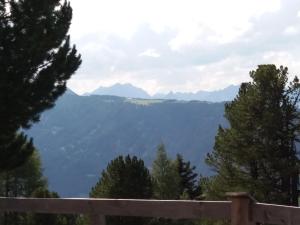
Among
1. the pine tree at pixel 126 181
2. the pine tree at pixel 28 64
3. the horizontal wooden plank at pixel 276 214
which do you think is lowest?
the horizontal wooden plank at pixel 276 214

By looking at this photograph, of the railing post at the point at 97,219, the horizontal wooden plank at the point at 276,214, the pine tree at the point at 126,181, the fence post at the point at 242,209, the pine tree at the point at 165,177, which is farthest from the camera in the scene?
the pine tree at the point at 165,177

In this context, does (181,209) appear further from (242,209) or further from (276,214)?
(276,214)

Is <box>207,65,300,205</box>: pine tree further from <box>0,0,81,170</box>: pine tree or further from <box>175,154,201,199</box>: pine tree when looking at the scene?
<box>175,154,201,199</box>: pine tree

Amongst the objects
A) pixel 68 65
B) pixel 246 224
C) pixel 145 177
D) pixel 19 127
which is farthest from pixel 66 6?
pixel 145 177

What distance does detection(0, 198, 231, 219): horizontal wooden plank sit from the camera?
20.5 feet

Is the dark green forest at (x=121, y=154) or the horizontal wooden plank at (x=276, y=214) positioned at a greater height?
the dark green forest at (x=121, y=154)

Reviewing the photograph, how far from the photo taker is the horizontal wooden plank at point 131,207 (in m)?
6.26

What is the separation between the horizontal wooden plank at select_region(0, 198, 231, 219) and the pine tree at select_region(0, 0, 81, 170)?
6.02 metres

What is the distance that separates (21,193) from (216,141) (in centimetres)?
2449

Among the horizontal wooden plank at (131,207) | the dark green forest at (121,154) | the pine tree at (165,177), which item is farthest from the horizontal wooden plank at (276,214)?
the pine tree at (165,177)

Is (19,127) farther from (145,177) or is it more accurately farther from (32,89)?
(145,177)

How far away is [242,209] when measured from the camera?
5.96 metres

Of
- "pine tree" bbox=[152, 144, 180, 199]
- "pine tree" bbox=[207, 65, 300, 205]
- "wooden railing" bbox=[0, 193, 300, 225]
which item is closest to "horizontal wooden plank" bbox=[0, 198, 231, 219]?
"wooden railing" bbox=[0, 193, 300, 225]

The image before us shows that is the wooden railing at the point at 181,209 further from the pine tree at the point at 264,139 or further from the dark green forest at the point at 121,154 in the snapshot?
the pine tree at the point at 264,139
